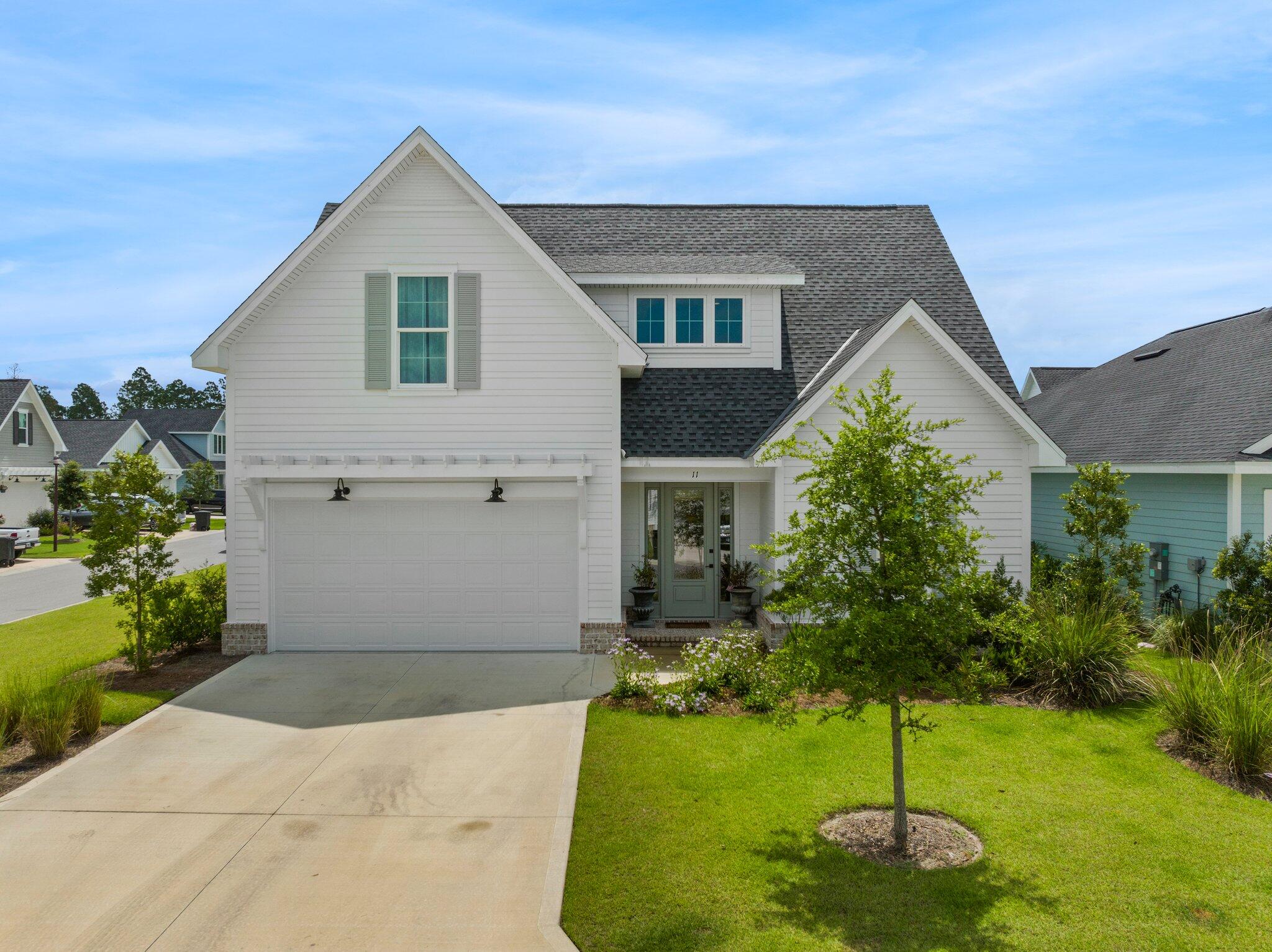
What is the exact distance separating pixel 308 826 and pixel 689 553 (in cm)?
912

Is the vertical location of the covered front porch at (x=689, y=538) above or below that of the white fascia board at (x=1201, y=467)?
below

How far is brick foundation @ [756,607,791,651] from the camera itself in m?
12.4

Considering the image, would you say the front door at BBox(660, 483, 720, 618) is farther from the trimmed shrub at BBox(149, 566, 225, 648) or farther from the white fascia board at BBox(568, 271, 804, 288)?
the trimmed shrub at BBox(149, 566, 225, 648)

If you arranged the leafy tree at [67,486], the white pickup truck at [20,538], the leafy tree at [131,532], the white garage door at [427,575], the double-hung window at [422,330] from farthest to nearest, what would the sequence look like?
the leafy tree at [67,486] < the white pickup truck at [20,538] < the white garage door at [427,575] < the double-hung window at [422,330] < the leafy tree at [131,532]

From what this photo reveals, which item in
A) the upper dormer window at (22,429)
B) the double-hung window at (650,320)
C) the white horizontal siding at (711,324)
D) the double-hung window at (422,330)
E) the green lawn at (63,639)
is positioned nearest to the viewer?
the green lawn at (63,639)

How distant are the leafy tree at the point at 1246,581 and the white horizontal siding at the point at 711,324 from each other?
7.98m

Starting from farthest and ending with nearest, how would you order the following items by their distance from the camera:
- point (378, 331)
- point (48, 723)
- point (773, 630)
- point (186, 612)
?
point (186, 612)
point (378, 331)
point (773, 630)
point (48, 723)

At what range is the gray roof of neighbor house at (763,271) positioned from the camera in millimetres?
14156

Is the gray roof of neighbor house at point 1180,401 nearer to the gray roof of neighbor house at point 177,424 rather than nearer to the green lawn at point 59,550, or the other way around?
the green lawn at point 59,550

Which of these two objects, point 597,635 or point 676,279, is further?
point 676,279

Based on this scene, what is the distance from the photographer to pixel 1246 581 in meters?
12.0

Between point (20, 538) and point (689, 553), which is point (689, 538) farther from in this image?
point (20, 538)

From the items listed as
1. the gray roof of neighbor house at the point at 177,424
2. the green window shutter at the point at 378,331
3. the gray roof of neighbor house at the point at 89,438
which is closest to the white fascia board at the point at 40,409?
the gray roof of neighbor house at the point at 89,438

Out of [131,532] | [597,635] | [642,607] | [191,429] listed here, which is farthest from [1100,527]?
[191,429]
